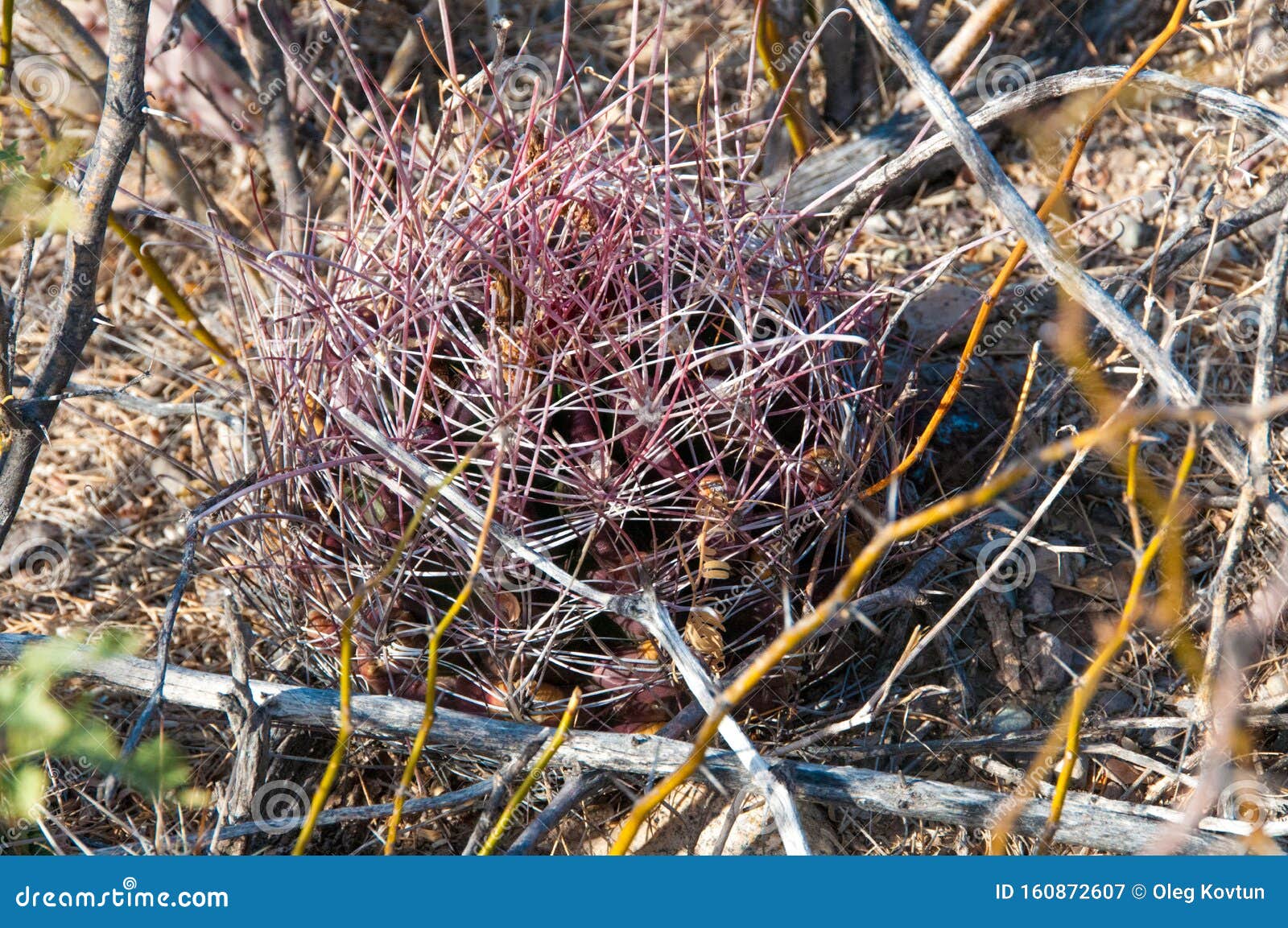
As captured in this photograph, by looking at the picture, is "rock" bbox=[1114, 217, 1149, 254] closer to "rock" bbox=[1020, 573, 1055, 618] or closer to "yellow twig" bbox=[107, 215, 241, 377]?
"rock" bbox=[1020, 573, 1055, 618]

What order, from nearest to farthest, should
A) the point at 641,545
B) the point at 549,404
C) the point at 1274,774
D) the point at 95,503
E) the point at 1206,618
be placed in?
1. the point at 549,404
2. the point at 641,545
3. the point at 1274,774
4. the point at 1206,618
5. the point at 95,503

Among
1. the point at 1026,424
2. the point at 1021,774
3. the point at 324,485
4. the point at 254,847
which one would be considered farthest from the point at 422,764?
the point at 1026,424

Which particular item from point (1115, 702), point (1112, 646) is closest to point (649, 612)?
point (1112, 646)

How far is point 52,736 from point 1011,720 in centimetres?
133

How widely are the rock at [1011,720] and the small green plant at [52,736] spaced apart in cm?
117

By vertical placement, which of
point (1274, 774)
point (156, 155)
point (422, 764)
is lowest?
point (1274, 774)

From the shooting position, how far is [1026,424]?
5.86 ft

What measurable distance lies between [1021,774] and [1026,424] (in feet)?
1.87

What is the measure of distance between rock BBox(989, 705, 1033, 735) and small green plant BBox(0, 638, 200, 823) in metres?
1.17

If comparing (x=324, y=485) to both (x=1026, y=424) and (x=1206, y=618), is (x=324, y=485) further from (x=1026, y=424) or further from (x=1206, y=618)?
→ (x=1206, y=618)

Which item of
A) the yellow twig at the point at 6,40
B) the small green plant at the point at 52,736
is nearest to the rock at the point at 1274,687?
the small green plant at the point at 52,736

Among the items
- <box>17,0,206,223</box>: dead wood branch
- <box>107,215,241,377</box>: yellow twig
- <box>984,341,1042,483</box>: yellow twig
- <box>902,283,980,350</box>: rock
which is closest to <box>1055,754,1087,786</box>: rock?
<box>984,341,1042,483</box>: yellow twig

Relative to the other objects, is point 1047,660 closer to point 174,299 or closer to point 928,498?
point 928,498

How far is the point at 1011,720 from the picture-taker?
1.70m
